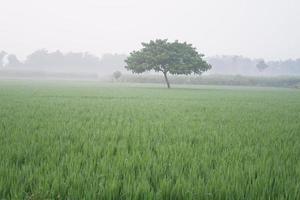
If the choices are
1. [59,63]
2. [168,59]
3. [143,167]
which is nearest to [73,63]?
[59,63]

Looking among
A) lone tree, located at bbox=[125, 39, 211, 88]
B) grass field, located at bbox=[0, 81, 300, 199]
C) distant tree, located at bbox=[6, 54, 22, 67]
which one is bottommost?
grass field, located at bbox=[0, 81, 300, 199]

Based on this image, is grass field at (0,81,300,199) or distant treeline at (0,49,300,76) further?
distant treeline at (0,49,300,76)

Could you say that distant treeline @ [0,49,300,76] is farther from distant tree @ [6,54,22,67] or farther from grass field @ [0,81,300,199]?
grass field @ [0,81,300,199]

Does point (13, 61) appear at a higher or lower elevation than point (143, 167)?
higher

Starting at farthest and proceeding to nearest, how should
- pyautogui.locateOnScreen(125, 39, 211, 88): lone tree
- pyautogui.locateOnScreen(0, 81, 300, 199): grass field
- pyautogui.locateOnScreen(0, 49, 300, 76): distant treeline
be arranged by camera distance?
pyautogui.locateOnScreen(0, 49, 300, 76): distant treeline
pyautogui.locateOnScreen(125, 39, 211, 88): lone tree
pyautogui.locateOnScreen(0, 81, 300, 199): grass field

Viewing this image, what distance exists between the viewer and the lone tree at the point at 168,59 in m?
40.1

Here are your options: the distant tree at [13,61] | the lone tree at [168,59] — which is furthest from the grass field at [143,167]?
the distant tree at [13,61]

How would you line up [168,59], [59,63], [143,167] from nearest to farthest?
1. [143,167]
2. [168,59]
3. [59,63]

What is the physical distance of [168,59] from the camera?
4066 cm

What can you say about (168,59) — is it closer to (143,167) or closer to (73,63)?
(143,167)

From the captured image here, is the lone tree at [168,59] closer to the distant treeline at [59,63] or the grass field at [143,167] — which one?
the grass field at [143,167]

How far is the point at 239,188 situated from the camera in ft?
10.6

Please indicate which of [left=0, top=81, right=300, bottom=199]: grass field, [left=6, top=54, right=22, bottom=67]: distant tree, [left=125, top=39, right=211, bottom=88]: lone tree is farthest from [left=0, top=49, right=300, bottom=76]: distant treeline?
[left=0, top=81, right=300, bottom=199]: grass field

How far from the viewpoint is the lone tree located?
40125mm
